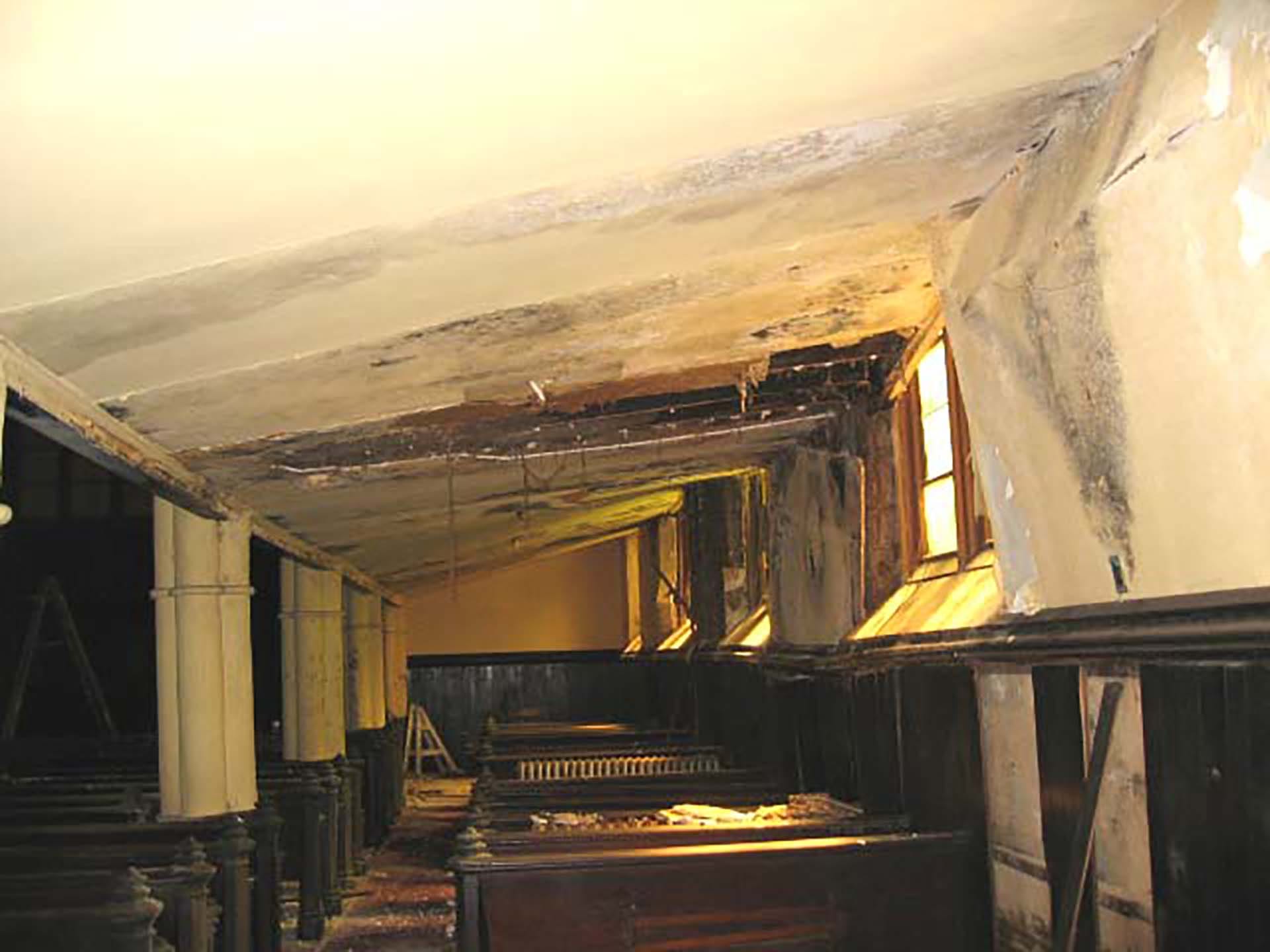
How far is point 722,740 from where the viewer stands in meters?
11.6

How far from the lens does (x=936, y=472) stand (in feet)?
21.4

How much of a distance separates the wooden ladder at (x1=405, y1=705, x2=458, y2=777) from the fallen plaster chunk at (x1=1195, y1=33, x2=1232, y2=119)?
1679 cm

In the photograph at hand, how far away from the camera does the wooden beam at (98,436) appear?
3586 mm

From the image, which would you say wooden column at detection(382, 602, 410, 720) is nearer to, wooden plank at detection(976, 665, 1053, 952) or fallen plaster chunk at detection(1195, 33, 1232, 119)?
wooden plank at detection(976, 665, 1053, 952)

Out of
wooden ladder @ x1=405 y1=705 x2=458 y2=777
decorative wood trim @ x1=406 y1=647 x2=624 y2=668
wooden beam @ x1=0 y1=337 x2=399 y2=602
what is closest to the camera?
wooden beam @ x1=0 y1=337 x2=399 y2=602

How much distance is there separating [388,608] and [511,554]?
6.36ft

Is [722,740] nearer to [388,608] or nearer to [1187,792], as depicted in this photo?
[388,608]

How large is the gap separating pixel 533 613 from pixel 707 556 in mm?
7792

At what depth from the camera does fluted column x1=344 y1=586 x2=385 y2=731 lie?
13.0 m

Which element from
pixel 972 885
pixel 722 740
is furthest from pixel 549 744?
pixel 972 885

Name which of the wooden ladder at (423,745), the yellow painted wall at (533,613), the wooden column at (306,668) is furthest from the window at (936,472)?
the yellow painted wall at (533,613)

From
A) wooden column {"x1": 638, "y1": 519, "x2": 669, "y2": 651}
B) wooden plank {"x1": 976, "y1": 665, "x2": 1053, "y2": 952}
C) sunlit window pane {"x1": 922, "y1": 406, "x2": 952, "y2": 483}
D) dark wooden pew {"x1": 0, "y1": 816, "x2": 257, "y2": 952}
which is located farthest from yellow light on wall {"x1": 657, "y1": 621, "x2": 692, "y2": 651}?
wooden plank {"x1": 976, "y1": 665, "x2": 1053, "y2": 952}

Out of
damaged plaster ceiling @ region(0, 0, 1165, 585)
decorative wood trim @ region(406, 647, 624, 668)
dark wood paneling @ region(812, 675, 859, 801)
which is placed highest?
damaged plaster ceiling @ region(0, 0, 1165, 585)

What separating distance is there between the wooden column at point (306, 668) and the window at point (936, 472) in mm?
4745
